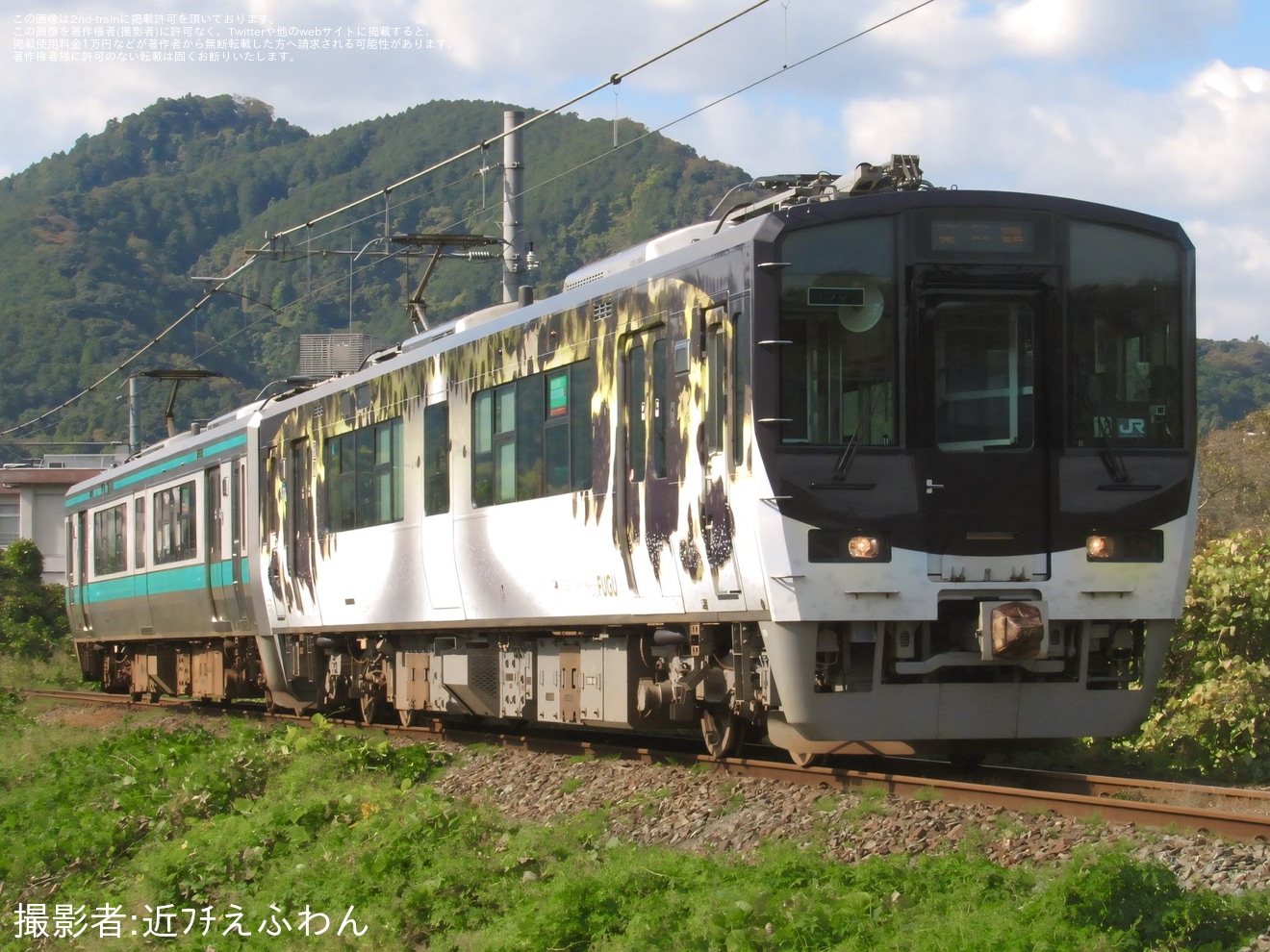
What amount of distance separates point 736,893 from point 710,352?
372 centimetres

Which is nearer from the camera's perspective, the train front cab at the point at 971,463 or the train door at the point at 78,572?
the train front cab at the point at 971,463

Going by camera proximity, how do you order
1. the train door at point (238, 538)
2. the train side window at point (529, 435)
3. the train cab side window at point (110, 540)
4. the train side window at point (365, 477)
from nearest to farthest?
the train side window at point (529, 435), the train side window at point (365, 477), the train door at point (238, 538), the train cab side window at point (110, 540)

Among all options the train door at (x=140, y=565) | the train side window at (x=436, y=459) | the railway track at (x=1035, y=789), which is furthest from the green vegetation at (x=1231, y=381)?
the railway track at (x=1035, y=789)

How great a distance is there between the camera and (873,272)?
8.95 metres

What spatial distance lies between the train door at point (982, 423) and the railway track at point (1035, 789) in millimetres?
1122

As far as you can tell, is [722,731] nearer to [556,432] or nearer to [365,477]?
[556,432]

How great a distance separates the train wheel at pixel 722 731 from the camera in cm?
1010

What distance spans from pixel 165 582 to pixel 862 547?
14000 mm

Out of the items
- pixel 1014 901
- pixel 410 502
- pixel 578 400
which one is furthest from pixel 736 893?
pixel 410 502

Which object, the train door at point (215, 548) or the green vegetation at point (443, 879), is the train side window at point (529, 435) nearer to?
the green vegetation at point (443, 879)

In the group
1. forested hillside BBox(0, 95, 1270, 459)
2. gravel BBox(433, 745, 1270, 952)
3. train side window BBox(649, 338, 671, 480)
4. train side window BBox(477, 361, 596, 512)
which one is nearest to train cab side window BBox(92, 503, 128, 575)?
train side window BBox(477, 361, 596, 512)

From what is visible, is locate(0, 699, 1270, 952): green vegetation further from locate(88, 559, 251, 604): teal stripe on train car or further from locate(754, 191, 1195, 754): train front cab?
locate(88, 559, 251, 604): teal stripe on train car

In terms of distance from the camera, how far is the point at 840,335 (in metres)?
8.90

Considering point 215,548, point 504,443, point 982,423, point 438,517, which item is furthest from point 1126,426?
point 215,548
